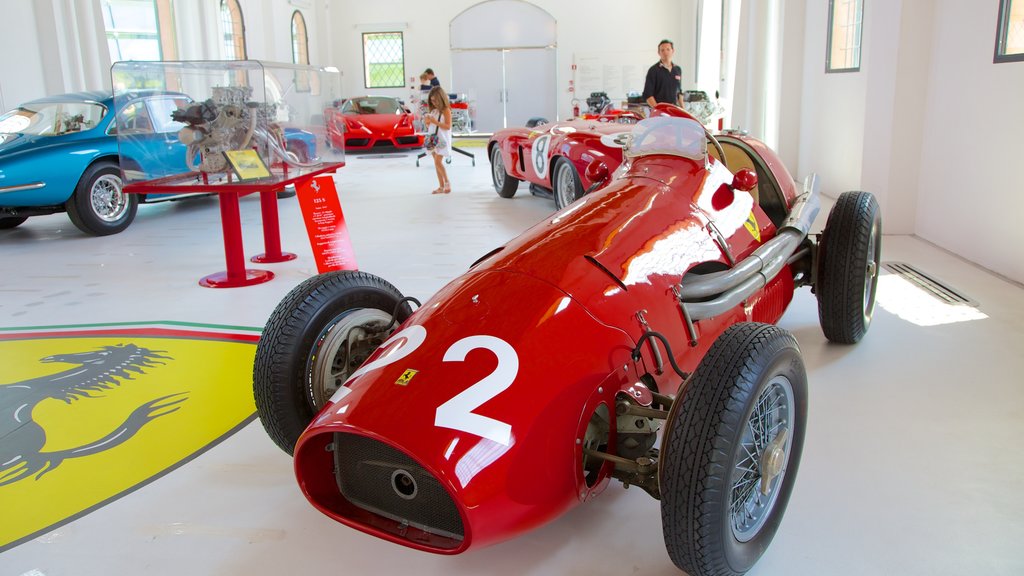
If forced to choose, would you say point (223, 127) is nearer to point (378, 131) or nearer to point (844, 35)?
point (844, 35)

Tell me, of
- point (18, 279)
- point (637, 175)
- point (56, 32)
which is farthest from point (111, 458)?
point (56, 32)

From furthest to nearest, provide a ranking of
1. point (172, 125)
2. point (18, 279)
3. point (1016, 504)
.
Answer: point (172, 125)
point (18, 279)
point (1016, 504)

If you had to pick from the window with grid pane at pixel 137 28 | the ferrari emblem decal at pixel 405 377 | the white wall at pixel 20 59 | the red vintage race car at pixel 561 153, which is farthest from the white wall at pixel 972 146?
the window with grid pane at pixel 137 28

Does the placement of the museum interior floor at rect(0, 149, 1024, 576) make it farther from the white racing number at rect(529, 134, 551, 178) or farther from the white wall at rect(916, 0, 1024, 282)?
the white racing number at rect(529, 134, 551, 178)

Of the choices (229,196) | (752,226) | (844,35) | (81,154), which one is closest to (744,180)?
(752,226)

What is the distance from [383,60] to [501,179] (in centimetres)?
1408

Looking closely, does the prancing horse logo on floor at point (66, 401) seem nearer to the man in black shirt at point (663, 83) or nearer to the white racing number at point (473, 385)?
the white racing number at point (473, 385)

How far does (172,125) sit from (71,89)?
5.65 m

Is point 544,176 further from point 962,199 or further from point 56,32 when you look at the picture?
point 56,32

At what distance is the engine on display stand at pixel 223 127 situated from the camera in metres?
5.91

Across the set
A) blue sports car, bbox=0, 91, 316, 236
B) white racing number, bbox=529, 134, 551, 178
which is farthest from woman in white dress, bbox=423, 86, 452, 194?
blue sports car, bbox=0, 91, 316, 236

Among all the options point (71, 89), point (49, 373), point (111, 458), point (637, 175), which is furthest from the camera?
point (71, 89)

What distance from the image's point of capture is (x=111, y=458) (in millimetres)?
3115

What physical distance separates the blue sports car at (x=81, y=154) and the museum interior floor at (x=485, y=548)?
1.55 meters
